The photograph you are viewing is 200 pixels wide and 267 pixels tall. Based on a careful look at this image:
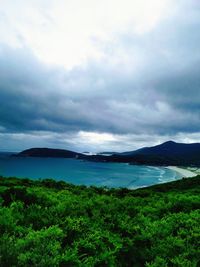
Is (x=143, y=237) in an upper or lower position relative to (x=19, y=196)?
lower

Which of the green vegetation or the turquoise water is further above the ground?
the green vegetation

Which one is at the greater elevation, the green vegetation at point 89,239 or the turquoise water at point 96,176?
the green vegetation at point 89,239

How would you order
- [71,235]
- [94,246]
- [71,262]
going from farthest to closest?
[71,235] → [94,246] → [71,262]

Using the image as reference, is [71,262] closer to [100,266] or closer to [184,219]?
[100,266]

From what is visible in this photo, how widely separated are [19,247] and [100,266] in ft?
5.33

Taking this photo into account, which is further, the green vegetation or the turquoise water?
the turquoise water

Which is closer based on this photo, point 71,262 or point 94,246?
point 71,262

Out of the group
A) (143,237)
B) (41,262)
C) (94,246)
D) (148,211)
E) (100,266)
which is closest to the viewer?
(41,262)

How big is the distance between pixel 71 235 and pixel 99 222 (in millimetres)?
1628

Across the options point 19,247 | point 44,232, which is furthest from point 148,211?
point 19,247

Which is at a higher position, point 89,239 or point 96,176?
point 89,239

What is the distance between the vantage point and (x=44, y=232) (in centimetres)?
555

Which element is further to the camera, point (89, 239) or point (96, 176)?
point (96, 176)

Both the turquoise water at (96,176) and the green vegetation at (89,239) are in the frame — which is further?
the turquoise water at (96,176)
